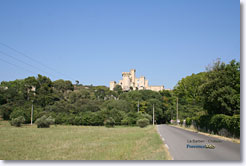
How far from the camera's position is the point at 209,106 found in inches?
888

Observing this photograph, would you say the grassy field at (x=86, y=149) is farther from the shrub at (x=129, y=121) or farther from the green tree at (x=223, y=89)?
the shrub at (x=129, y=121)

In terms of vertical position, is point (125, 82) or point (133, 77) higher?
point (133, 77)

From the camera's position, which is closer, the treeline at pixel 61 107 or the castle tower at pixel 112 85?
the treeline at pixel 61 107

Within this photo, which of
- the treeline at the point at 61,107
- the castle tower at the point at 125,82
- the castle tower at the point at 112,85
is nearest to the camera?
the treeline at the point at 61,107

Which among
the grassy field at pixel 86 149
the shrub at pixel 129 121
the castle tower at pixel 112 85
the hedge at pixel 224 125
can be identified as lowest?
the shrub at pixel 129 121

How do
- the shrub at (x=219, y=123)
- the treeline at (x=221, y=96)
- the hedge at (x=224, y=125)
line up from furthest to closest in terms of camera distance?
the treeline at (x=221, y=96) → the shrub at (x=219, y=123) → the hedge at (x=224, y=125)

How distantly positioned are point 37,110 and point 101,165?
163 feet

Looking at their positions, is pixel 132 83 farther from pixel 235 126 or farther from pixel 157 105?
pixel 235 126

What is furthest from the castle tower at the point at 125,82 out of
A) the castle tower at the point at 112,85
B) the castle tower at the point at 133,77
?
the castle tower at the point at 112,85

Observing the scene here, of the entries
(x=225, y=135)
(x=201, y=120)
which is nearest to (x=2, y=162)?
(x=225, y=135)

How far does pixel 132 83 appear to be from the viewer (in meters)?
150

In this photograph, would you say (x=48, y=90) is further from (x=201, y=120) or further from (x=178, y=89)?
(x=201, y=120)

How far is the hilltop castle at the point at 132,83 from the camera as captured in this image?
144113 millimetres

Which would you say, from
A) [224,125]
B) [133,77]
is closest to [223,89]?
[224,125]
